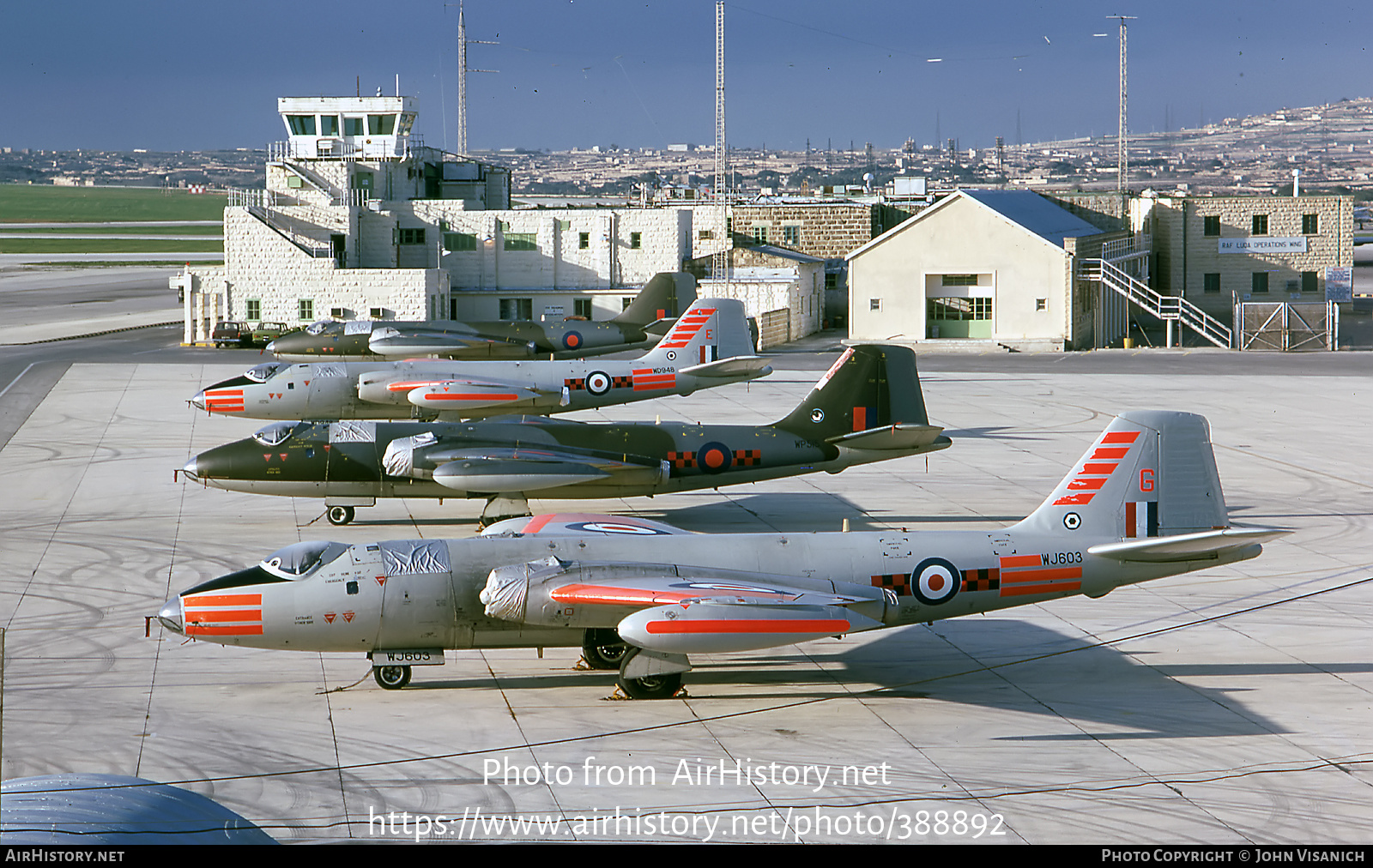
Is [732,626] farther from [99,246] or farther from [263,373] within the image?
[99,246]

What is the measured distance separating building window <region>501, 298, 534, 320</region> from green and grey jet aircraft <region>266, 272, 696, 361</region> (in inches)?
978

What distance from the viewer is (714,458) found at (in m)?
35.0

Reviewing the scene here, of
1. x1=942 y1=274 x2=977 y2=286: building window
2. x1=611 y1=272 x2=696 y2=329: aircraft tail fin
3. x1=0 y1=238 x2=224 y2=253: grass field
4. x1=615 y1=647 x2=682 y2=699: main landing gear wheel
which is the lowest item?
x1=615 y1=647 x2=682 y2=699: main landing gear wheel

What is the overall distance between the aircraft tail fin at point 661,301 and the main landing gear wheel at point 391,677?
4113 centimetres

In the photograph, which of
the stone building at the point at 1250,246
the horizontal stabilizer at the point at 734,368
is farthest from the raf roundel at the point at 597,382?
the stone building at the point at 1250,246

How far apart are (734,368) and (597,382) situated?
4746 millimetres

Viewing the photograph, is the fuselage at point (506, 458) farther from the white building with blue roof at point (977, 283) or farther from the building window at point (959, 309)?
the building window at point (959, 309)

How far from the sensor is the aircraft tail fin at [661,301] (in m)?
63.3

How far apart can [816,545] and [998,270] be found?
60758 millimetres

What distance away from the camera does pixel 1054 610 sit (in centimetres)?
2855

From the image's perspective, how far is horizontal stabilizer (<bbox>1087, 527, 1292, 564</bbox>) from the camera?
2242 centimetres

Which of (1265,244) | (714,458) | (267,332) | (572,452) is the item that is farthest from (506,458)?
(1265,244)

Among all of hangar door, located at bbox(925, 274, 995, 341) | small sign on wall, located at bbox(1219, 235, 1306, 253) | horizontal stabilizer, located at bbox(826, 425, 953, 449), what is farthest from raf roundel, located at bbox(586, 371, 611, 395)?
small sign on wall, located at bbox(1219, 235, 1306, 253)

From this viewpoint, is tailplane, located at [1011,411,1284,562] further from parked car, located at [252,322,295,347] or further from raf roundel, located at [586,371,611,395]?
parked car, located at [252,322,295,347]
